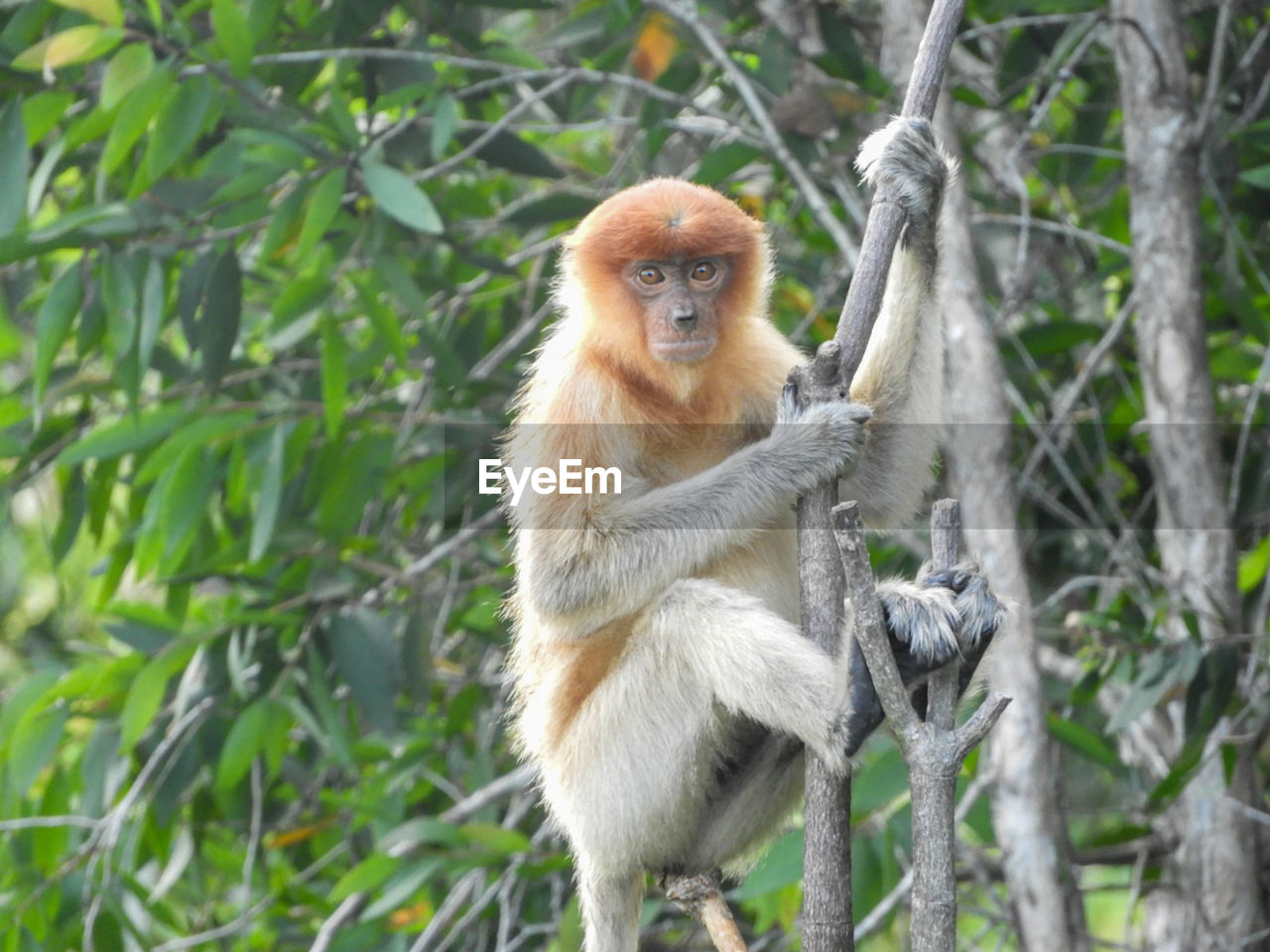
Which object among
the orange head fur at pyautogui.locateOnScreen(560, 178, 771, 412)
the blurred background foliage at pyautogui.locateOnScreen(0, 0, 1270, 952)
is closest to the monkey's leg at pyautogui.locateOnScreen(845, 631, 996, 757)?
the orange head fur at pyautogui.locateOnScreen(560, 178, 771, 412)

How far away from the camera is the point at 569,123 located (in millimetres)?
7770

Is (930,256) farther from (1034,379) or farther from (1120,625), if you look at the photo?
(1034,379)

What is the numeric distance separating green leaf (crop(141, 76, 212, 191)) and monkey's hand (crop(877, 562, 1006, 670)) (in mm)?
3727

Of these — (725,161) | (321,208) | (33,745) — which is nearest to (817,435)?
(321,208)

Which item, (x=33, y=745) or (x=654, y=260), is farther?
(x=33, y=745)

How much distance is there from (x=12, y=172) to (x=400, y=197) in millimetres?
1692

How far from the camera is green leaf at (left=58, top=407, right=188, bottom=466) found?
21.9 feet

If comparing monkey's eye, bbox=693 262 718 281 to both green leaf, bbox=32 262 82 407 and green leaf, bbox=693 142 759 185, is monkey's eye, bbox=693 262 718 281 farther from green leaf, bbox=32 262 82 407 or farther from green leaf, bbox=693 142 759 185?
green leaf, bbox=32 262 82 407

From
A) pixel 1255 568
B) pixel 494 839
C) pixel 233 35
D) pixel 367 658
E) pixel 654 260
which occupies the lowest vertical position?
pixel 494 839

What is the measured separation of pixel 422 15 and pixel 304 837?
4.43 m

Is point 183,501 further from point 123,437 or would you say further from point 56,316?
point 56,316

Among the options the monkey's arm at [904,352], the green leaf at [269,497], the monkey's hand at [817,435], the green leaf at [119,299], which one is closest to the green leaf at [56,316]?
the green leaf at [119,299]

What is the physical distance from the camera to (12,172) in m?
5.96

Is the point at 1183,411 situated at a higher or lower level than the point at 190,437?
higher
